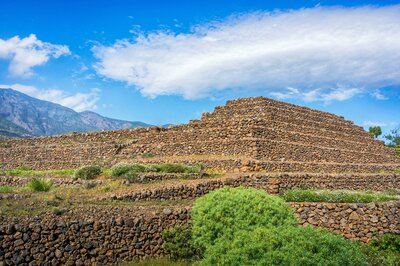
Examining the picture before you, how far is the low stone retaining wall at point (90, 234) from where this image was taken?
13688mm

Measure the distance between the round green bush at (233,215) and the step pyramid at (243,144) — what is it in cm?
1083

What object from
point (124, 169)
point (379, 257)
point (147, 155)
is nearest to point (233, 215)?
point (379, 257)

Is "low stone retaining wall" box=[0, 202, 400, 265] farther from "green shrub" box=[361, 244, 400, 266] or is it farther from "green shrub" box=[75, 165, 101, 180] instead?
"green shrub" box=[75, 165, 101, 180]

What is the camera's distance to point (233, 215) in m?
15.2

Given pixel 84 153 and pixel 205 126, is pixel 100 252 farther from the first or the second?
pixel 84 153

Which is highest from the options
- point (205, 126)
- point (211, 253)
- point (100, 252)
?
point (205, 126)

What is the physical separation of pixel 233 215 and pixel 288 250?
405 cm

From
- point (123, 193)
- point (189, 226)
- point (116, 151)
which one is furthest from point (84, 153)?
point (189, 226)

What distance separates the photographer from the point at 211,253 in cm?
1287

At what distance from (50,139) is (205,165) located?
2374 centimetres

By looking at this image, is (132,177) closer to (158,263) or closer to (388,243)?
(158,263)

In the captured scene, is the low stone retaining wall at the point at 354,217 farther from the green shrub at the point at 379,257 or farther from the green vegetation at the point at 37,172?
the green vegetation at the point at 37,172

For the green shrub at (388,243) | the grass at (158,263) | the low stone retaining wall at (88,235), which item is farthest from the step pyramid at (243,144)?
the grass at (158,263)

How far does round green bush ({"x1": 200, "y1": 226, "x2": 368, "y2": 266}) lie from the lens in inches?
436
